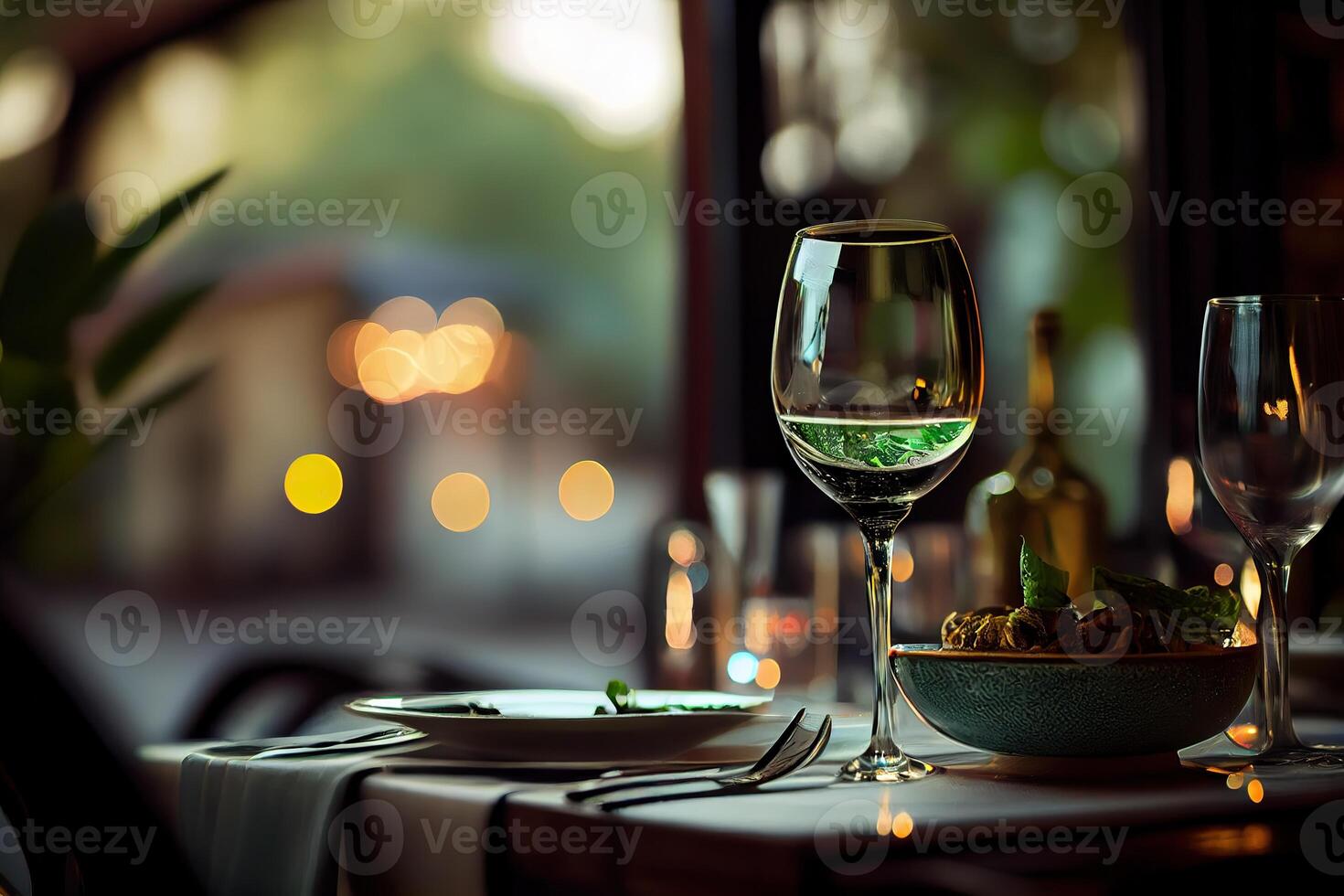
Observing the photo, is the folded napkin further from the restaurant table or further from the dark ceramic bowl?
the dark ceramic bowl

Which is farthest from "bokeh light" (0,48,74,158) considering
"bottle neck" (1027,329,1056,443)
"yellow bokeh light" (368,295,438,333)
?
"bottle neck" (1027,329,1056,443)

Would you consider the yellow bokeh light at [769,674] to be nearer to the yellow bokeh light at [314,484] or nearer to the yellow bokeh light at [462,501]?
the yellow bokeh light at [314,484]

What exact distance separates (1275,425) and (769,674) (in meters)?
0.68

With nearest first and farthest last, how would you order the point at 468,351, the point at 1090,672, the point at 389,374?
the point at 1090,672 → the point at 468,351 → the point at 389,374

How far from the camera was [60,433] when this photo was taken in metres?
0.83

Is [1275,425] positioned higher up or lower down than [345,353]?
lower down

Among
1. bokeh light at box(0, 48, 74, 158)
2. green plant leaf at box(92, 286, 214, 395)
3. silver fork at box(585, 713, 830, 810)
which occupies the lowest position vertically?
silver fork at box(585, 713, 830, 810)

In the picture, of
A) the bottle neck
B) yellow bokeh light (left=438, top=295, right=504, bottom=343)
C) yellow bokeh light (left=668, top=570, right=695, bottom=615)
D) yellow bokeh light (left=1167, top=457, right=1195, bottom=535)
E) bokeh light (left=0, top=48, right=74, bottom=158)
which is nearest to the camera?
the bottle neck

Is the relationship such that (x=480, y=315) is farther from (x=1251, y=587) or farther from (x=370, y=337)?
(x=1251, y=587)

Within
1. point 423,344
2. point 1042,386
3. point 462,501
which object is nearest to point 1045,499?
point 1042,386

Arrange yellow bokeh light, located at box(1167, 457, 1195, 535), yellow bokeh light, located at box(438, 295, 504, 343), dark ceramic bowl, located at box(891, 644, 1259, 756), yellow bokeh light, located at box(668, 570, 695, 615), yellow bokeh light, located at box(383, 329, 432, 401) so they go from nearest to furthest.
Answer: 1. dark ceramic bowl, located at box(891, 644, 1259, 756)
2. yellow bokeh light, located at box(668, 570, 695, 615)
3. yellow bokeh light, located at box(1167, 457, 1195, 535)
4. yellow bokeh light, located at box(383, 329, 432, 401)
5. yellow bokeh light, located at box(438, 295, 504, 343)

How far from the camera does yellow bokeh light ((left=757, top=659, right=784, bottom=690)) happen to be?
1.20m

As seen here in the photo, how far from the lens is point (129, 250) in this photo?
91cm

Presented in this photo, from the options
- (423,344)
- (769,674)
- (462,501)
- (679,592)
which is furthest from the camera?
(462,501)
